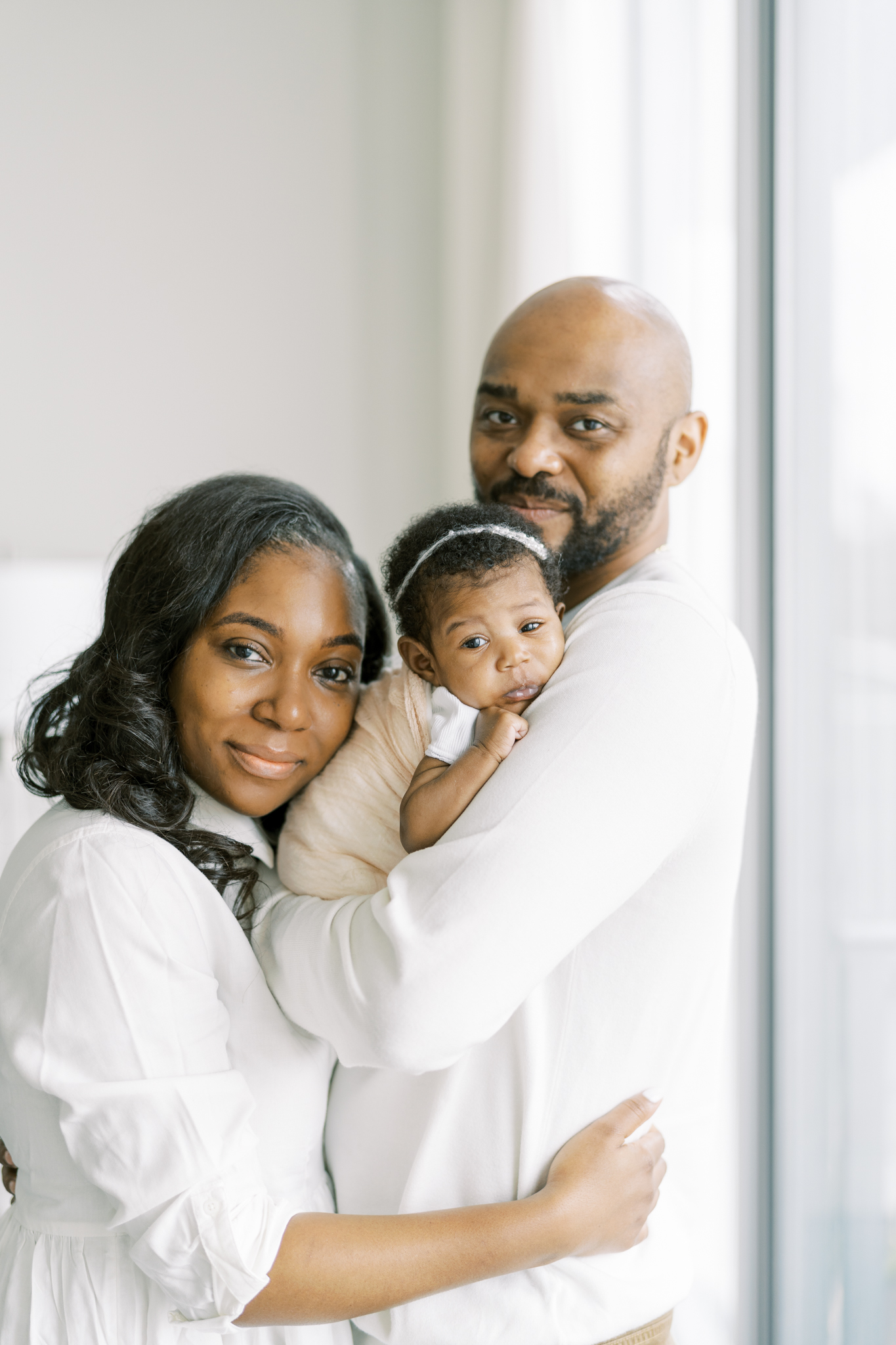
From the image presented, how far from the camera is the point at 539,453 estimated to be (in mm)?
1427

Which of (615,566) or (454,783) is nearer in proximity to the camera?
(454,783)

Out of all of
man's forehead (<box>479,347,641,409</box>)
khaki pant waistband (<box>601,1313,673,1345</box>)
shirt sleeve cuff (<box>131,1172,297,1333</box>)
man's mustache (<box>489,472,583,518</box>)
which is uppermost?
man's forehead (<box>479,347,641,409</box>)

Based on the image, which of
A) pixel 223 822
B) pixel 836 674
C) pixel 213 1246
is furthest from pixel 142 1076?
pixel 836 674

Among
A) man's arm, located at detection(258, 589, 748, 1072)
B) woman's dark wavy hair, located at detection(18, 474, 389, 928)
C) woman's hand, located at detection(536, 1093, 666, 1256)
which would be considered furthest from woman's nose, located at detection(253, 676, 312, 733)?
woman's hand, located at detection(536, 1093, 666, 1256)

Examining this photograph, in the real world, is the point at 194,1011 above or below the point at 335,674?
below

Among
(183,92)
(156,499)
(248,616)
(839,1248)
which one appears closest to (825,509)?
(248,616)

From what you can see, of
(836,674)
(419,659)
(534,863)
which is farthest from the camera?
(836,674)

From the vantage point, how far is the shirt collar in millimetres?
1233

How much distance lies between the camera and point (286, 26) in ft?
10.3

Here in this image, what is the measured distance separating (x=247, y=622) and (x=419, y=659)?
21 centimetres

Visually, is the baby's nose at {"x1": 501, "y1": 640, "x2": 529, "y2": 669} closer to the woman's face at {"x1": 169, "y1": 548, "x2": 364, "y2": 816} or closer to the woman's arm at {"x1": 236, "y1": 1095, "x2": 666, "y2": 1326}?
the woman's face at {"x1": 169, "y1": 548, "x2": 364, "y2": 816}

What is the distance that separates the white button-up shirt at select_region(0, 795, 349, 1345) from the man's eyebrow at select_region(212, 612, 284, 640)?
0.25m

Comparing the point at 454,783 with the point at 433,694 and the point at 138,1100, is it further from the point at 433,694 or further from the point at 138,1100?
the point at 138,1100

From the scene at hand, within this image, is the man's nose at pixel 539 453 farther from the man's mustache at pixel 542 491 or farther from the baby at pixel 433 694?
the baby at pixel 433 694
